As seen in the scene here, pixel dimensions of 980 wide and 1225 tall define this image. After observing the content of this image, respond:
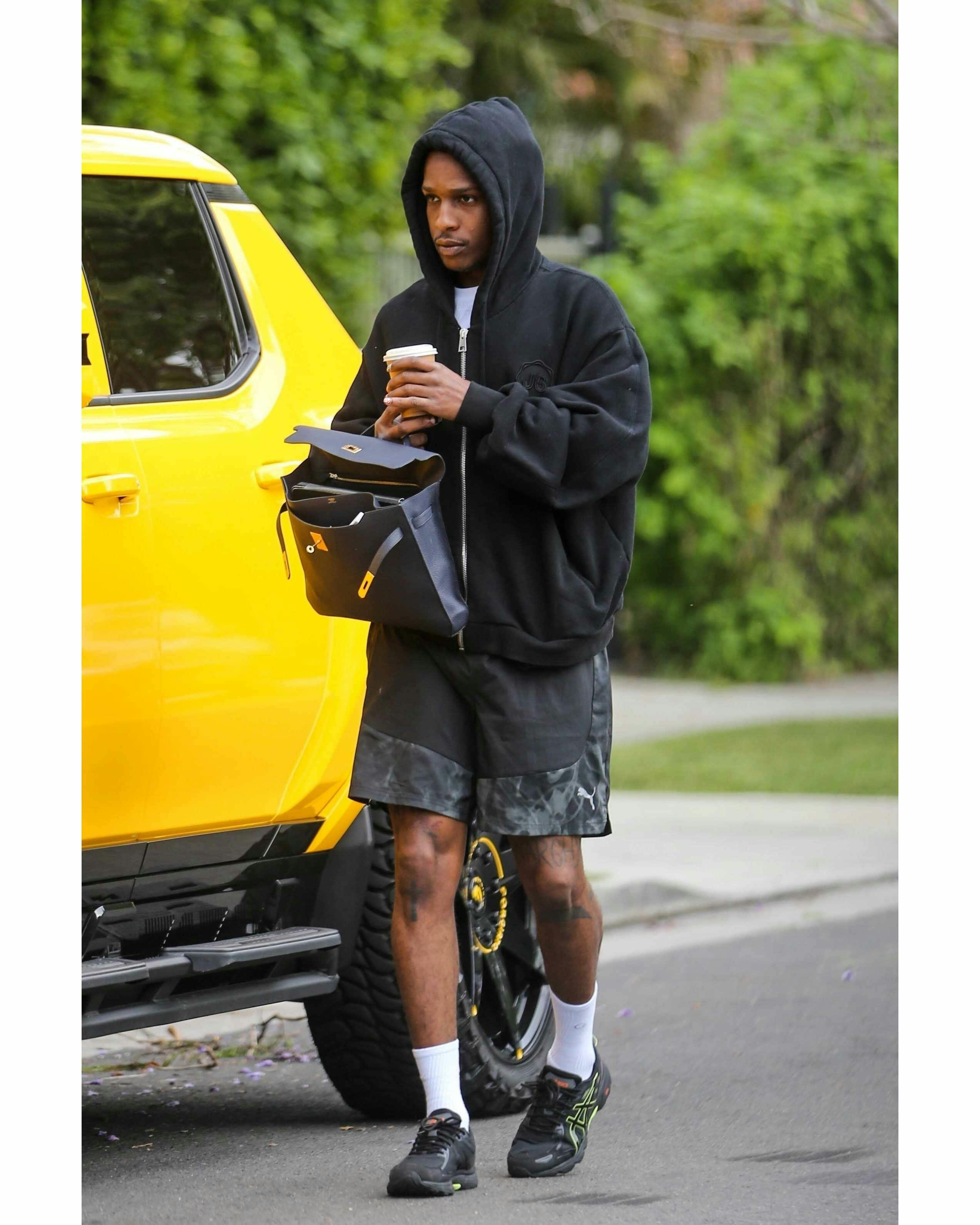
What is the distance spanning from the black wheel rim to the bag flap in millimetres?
918

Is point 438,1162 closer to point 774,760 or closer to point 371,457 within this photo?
point 371,457

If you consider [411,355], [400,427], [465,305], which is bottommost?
[400,427]

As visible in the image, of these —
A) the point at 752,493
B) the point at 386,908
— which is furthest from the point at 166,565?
the point at 752,493

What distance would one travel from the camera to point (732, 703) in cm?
1318

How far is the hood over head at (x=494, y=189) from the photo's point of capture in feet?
12.9

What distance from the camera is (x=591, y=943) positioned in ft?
13.6

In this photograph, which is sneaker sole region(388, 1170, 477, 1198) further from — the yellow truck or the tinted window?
the tinted window

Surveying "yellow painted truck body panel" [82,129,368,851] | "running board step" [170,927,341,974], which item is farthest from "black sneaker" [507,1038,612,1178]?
"yellow painted truck body panel" [82,129,368,851]

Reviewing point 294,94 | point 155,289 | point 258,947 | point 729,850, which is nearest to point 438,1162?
point 258,947

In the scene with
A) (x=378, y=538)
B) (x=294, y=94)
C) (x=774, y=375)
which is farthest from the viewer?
(x=774, y=375)

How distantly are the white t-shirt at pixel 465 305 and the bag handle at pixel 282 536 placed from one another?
48cm

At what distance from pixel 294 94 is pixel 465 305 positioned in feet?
16.9

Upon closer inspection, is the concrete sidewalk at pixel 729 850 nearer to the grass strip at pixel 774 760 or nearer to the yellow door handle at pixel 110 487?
the grass strip at pixel 774 760

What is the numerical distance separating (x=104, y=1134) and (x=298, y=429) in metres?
1.70
